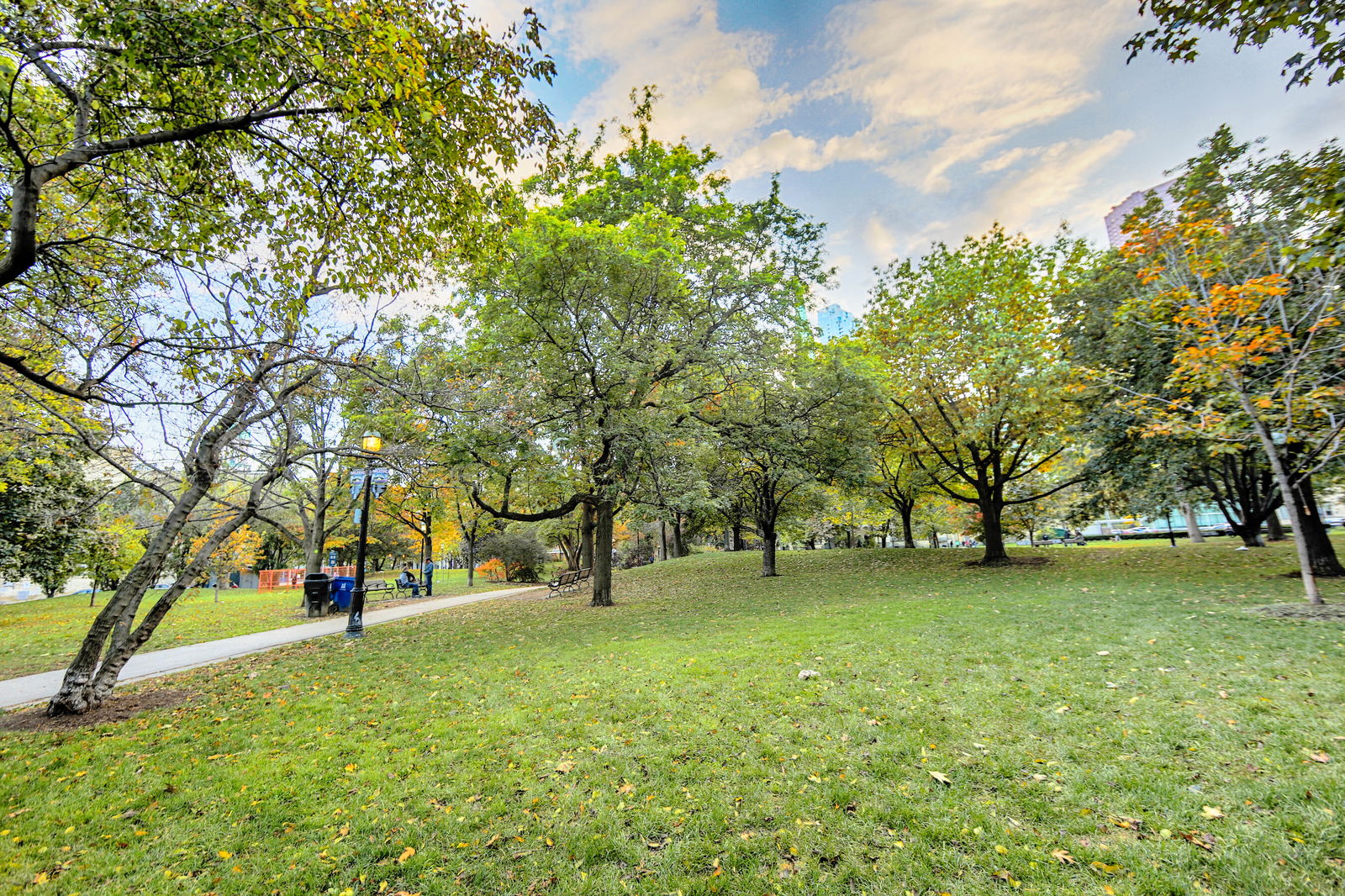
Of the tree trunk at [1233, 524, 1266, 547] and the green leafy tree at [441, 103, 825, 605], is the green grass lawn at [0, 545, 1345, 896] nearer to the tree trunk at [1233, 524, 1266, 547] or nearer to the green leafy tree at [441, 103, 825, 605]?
the green leafy tree at [441, 103, 825, 605]

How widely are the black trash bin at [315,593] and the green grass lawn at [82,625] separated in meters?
0.32

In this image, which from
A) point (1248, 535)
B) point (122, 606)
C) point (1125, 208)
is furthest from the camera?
point (1125, 208)

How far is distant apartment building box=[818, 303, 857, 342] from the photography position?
1611 centimetres

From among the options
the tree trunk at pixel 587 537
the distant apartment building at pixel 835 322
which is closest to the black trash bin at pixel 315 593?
the tree trunk at pixel 587 537

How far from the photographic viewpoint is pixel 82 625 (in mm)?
12547

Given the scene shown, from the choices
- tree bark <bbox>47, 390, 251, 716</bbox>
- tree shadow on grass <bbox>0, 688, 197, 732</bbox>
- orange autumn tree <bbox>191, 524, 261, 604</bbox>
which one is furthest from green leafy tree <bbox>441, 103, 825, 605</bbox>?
orange autumn tree <bbox>191, 524, 261, 604</bbox>

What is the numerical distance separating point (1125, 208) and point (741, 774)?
21.6 metres

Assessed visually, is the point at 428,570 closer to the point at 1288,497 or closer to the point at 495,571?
the point at 495,571

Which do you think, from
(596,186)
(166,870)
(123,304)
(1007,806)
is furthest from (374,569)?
(1007,806)

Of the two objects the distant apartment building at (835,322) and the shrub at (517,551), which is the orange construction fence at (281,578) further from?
the distant apartment building at (835,322)

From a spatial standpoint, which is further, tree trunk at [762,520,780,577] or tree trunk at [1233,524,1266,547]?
tree trunk at [762,520,780,577]

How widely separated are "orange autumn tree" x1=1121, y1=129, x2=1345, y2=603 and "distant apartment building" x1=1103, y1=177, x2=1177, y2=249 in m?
0.61

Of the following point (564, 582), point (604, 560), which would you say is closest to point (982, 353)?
point (604, 560)

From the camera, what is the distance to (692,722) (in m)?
4.84
